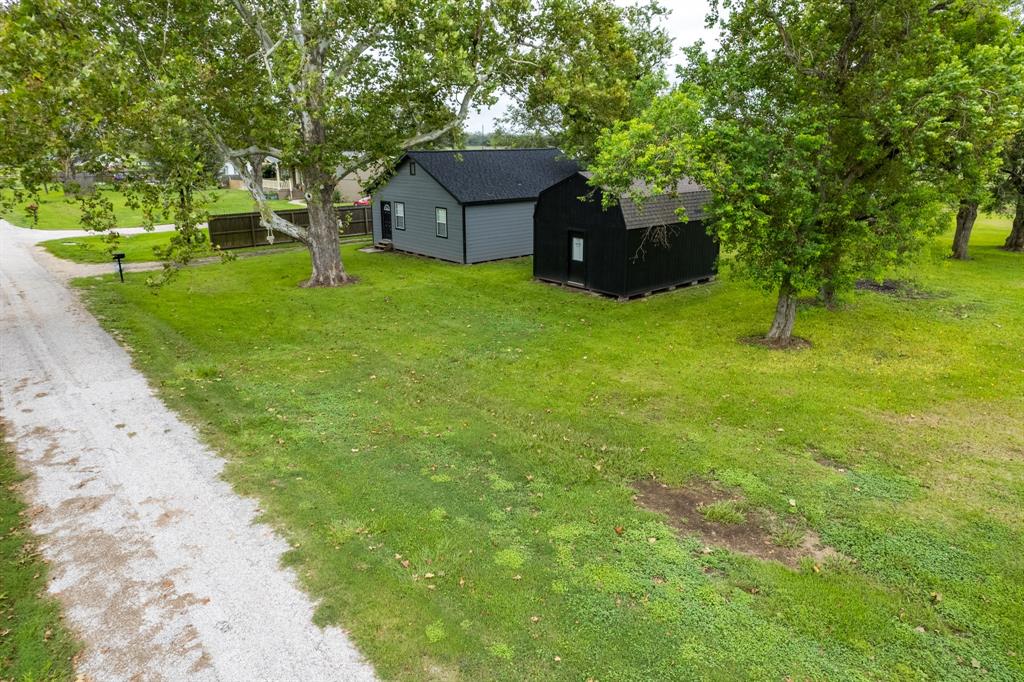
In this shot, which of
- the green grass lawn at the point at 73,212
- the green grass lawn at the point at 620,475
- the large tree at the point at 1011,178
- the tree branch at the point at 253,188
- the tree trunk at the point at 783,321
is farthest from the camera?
the green grass lawn at the point at 73,212

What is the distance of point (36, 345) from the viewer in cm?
1475

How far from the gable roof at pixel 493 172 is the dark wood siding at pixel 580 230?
4878 millimetres

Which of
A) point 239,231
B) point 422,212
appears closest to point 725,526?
point 422,212

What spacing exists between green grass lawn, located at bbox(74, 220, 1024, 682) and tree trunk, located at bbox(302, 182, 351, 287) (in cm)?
368

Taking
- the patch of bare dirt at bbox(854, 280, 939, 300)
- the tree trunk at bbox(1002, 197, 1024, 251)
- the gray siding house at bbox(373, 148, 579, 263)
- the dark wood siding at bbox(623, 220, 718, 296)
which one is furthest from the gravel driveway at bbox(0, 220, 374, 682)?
the tree trunk at bbox(1002, 197, 1024, 251)

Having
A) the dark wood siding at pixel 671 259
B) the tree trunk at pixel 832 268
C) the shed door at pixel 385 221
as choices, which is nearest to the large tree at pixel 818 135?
the tree trunk at pixel 832 268

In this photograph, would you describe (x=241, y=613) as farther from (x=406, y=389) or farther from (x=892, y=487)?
(x=892, y=487)

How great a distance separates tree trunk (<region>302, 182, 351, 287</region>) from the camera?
21172mm

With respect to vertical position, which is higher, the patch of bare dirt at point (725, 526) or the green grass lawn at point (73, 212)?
the green grass lawn at point (73, 212)

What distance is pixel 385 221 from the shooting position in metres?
29.9

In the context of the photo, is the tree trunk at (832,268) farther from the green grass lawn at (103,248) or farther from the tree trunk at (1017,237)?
A: the tree trunk at (1017,237)

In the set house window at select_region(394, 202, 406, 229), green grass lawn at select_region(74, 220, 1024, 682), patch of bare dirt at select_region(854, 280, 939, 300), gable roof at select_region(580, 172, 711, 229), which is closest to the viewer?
green grass lawn at select_region(74, 220, 1024, 682)

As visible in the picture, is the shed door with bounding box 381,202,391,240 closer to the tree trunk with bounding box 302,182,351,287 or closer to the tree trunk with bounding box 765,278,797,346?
the tree trunk with bounding box 302,182,351,287

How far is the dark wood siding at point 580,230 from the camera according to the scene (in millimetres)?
19266
